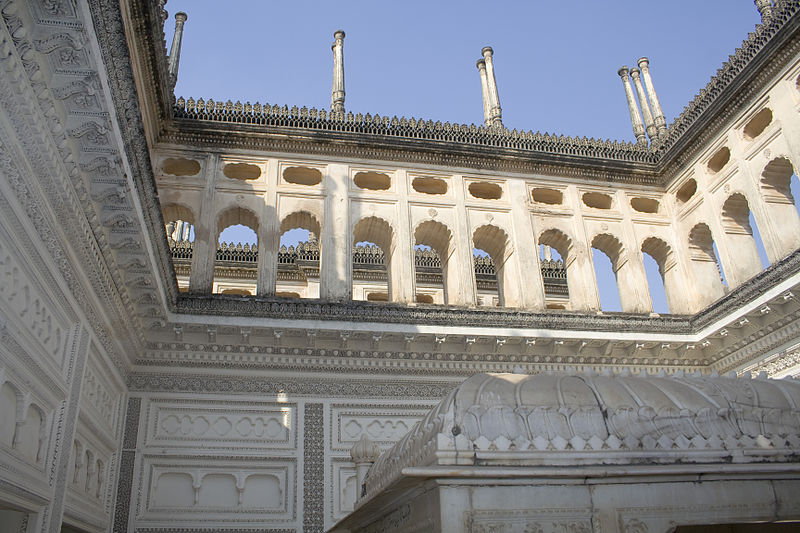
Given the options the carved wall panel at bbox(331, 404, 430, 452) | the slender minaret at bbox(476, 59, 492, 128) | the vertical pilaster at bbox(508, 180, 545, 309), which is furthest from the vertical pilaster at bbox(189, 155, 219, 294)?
the slender minaret at bbox(476, 59, 492, 128)

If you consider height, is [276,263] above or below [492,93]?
below

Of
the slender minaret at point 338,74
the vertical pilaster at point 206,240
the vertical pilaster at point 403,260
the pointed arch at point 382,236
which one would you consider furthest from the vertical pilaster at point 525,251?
the vertical pilaster at point 206,240

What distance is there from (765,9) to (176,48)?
10.4 metres

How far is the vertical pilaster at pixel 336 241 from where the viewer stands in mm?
10641

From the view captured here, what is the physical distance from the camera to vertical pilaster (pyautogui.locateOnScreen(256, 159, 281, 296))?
10.6m

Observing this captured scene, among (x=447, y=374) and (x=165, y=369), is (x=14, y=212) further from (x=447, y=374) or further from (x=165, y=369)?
(x=447, y=374)

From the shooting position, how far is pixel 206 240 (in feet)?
35.3

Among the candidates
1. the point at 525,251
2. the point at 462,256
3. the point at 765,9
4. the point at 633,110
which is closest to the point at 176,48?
the point at 462,256

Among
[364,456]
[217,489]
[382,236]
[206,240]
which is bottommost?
[364,456]

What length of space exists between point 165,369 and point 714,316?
8.53 metres

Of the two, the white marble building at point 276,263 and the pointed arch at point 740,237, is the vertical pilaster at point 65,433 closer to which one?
the white marble building at point 276,263

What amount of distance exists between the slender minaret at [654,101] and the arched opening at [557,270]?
319cm

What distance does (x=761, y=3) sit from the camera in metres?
10.9

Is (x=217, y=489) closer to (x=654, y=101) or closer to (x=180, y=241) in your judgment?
(x=180, y=241)
